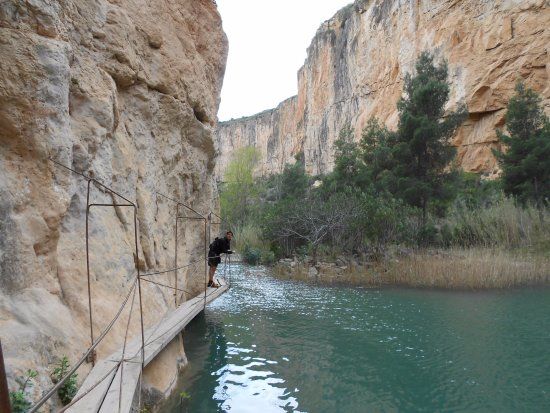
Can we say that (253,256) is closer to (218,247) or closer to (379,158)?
(379,158)

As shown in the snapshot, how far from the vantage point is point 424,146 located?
15922mm

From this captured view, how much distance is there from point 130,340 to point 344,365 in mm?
2959

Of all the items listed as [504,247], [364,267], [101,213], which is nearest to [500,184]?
[504,247]

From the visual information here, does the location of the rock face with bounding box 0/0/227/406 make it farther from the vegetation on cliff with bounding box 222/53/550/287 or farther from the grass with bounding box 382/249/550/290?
the vegetation on cliff with bounding box 222/53/550/287

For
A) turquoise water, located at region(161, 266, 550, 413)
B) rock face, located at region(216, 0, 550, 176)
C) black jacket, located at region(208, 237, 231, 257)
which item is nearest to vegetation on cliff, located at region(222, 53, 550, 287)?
turquoise water, located at region(161, 266, 550, 413)

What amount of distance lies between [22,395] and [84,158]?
2.21m

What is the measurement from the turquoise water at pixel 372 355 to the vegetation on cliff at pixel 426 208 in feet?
6.85

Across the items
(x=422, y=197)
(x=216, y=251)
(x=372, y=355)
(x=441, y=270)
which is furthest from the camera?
(x=422, y=197)

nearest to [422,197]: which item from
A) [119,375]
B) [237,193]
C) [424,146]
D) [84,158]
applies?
[424,146]

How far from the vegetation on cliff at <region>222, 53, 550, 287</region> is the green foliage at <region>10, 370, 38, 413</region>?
1020 centimetres

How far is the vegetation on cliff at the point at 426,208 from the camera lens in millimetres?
12094

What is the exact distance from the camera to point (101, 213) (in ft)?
13.4

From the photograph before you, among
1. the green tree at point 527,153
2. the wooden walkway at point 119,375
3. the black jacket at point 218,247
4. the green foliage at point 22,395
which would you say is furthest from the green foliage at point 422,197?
the green foliage at point 22,395

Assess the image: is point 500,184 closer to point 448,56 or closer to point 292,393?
point 448,56
